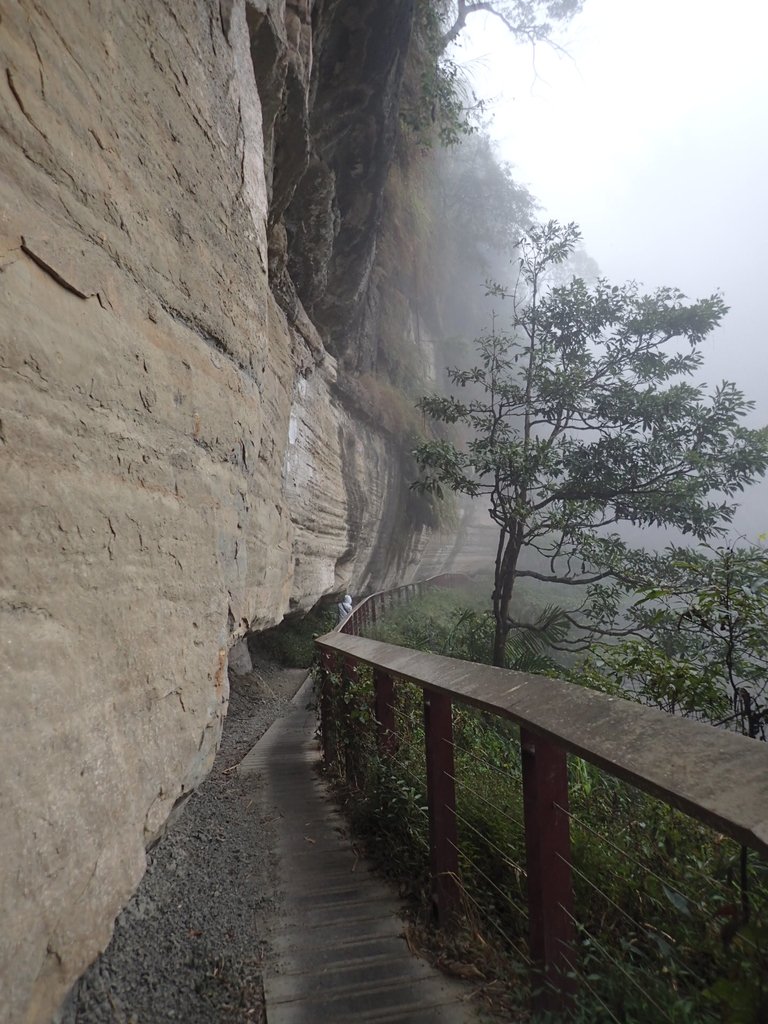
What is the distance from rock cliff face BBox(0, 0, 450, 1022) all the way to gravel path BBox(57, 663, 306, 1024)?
737 millimetres

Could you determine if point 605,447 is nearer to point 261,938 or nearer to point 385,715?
point 385,715

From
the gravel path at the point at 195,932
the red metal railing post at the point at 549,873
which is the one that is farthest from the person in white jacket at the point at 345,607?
the red metal railing post at the point at 549,873

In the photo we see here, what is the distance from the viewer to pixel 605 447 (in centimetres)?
973

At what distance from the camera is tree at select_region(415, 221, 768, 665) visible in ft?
29.9

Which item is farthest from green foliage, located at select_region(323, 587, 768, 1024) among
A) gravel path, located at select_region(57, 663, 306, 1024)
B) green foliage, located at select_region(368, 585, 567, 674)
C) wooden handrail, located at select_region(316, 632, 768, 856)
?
green foliage, located at select_region(368, 585, 567, 674)

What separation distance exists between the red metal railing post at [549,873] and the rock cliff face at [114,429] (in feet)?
3.67

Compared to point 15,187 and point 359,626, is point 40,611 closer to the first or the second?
point 15,187

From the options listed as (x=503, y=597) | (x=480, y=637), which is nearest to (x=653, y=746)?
(x=503, y=597)

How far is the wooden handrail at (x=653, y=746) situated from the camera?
3.39 ft

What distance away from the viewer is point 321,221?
7.73 m

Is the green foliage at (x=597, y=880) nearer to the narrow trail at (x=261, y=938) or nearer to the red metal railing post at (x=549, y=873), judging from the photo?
the red metal railing post at (x=549, y=873)

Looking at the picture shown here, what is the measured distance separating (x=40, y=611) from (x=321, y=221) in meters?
7.46

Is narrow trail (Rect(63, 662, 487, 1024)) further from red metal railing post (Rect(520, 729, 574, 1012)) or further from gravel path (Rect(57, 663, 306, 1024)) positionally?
red metal railing post (Rect(520, 729, 574, 1012))

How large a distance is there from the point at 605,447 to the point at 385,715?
7.46 m
